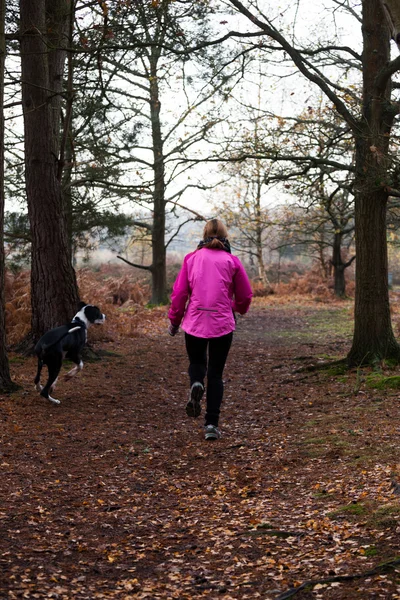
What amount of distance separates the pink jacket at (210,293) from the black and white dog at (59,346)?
1.88 m

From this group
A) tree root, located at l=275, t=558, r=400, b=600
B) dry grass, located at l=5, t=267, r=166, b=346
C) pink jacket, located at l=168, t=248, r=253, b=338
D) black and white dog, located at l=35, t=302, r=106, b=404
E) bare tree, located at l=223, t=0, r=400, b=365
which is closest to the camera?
tree root, located at l=275, t=558, r=400, b=600

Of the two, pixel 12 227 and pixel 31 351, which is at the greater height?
pixel 12 227

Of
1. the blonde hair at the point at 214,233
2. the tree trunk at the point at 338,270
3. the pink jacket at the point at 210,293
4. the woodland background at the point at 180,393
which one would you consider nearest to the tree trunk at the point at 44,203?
the woodland background at the point at 180,393

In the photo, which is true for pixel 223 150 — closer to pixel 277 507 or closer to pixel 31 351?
pixel 31 351

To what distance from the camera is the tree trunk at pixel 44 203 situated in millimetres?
10703

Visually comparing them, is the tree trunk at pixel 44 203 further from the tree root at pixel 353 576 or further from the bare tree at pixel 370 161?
the tree root at pixel 353 576

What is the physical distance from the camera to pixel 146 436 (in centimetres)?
714

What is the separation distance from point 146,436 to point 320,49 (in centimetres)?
688

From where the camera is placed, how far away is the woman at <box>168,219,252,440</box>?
6641 millimetres

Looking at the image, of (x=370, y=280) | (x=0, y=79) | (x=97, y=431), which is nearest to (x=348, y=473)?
(x=97, y=431)

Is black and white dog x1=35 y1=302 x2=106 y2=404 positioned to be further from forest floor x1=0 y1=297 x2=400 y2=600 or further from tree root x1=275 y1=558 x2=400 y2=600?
tree root x1=275 y1=558 x2=400 y2=600

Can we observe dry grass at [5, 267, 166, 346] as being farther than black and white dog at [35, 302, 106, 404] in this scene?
Yes

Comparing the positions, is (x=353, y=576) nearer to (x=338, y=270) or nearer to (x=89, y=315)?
(x=89, y=315)

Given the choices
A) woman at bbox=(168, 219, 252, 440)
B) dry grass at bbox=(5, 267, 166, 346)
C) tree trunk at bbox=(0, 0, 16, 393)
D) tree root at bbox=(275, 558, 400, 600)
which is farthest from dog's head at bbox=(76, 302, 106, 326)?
tree root at bbox=(275, 558, 400, 600)
